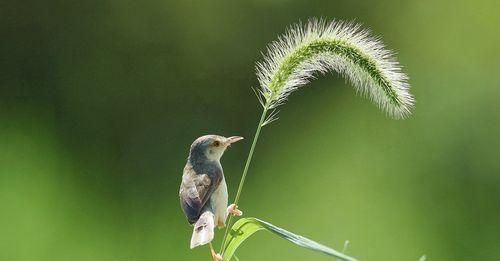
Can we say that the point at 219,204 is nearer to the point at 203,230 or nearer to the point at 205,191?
the point at 205,191

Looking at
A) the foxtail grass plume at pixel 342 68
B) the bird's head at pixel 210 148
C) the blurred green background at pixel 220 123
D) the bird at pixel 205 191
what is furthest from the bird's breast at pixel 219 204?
the blurred green background at pixel 220 123

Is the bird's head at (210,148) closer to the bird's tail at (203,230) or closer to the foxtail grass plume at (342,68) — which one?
the bird's tail at (203,230)

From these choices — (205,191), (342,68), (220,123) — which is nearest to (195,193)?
(205,191)

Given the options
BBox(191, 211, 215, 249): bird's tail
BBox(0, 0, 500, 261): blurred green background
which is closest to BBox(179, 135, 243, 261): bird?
BBox(191, 211, 215, 249): bird's tail

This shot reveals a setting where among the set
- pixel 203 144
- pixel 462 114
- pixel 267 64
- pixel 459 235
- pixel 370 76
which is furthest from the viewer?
pixel 462 114

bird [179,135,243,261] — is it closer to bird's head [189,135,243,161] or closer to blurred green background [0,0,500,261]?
bird's head [189,135,243,161]

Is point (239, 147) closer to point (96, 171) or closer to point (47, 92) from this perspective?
point (96, 171)

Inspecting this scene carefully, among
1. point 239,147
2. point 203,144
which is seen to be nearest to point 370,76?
point 203,144

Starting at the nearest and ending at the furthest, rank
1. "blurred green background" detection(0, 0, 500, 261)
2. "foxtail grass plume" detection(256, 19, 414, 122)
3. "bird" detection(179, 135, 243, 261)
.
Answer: "foxtail grass plume" detection(256, 19, 414, 122), "bird" detection(179, 135, 243, 261), "blurred green background" detection(0, 0, 500, 261)
